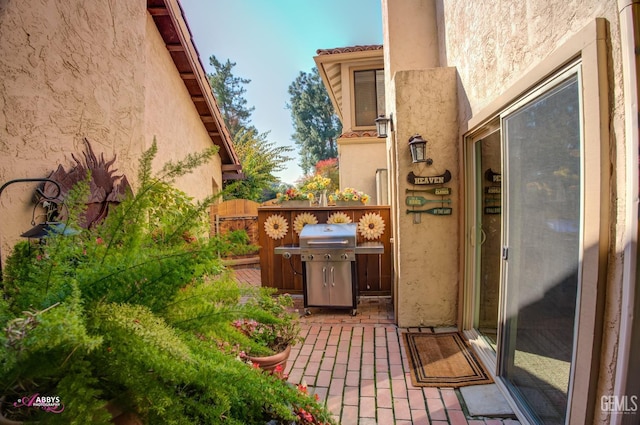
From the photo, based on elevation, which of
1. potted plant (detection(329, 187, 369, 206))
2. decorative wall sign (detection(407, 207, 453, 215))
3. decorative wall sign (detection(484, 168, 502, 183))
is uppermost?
decorative wall sign (detection(484, 168, 502, 183))

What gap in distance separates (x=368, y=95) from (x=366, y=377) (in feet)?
22.4

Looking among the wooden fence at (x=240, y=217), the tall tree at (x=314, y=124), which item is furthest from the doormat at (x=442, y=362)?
the tall tree at (x=314, y=124)

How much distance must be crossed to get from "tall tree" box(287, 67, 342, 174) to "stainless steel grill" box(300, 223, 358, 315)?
794 inches

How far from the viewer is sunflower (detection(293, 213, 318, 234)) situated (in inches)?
205

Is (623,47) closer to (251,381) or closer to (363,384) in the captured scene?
(251,381)

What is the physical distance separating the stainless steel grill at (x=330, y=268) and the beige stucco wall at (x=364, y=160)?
3.86 meters

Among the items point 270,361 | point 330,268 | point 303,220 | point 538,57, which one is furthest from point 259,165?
point 538,57

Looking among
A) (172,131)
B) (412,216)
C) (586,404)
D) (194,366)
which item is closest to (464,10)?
(412,216)

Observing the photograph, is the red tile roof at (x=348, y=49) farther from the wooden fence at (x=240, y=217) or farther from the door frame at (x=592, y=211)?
the door frame at (x=592, y=211)

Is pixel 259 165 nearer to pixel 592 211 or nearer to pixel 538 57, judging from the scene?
pixel 538 57

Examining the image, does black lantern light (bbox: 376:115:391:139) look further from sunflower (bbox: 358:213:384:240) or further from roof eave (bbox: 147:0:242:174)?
roof eave (bbox: 147:0:242:174)

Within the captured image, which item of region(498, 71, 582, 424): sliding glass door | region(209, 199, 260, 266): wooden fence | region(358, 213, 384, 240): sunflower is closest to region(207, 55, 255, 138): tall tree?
region(209, 199, 260, 266): wooden fence

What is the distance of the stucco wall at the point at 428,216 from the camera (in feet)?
12.2

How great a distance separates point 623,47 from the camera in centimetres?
133
